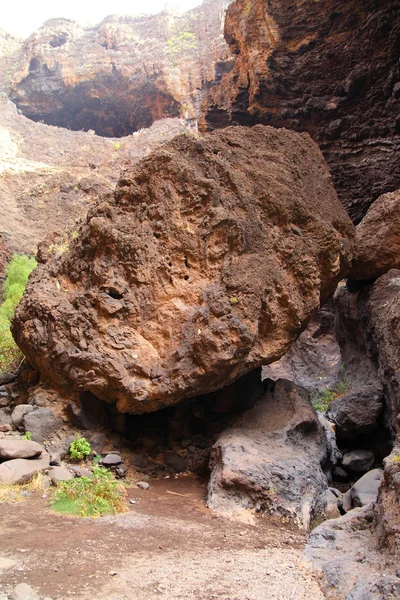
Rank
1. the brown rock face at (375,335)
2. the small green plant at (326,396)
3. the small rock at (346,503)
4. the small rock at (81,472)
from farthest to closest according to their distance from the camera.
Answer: the small green plant at (326,396) < the brown rock face at (375,335) < the small rock at (346,503) < the small rock at (81,472)

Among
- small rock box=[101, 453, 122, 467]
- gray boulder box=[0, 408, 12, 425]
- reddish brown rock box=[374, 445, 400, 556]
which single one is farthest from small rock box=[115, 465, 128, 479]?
reddish brown rock box=[374, 445, 400, 556]

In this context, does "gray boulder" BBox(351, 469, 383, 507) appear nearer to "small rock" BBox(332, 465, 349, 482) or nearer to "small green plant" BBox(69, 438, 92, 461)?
"small rock" BBox(332, 465, 349, 482)

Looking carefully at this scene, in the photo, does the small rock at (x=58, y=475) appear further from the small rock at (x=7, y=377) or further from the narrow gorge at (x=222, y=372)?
the small rock at (x=7, y=377)

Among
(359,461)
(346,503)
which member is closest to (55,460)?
(346,503)

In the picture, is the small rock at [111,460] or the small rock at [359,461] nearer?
the small rock at [111,460]

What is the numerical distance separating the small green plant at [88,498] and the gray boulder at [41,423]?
1186 mm

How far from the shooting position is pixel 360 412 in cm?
911

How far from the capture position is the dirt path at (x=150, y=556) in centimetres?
342

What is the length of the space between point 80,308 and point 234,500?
3202mm

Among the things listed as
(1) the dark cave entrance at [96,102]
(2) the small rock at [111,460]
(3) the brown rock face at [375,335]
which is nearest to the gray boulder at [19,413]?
(2) the small rock at [111,460]

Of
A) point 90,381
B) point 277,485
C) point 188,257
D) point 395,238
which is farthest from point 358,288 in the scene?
point 90,381

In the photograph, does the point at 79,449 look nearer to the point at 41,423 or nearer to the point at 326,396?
the point at 41,423

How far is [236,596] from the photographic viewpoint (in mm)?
3520

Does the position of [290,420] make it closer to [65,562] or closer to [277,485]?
[277,485]
